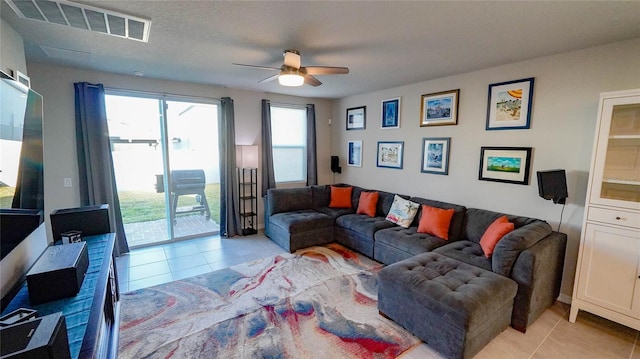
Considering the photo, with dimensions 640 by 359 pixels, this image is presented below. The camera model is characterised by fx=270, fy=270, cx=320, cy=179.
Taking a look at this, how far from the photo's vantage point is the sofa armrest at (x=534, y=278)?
224cm

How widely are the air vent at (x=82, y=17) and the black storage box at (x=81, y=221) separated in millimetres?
1506

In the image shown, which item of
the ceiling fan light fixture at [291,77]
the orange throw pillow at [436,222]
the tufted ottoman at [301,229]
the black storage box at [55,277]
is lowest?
the tufted ottoman at [301,229]

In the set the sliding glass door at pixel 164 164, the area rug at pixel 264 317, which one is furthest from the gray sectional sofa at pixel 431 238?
the sliding glass door at pixel 164 164

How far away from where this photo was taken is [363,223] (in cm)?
389

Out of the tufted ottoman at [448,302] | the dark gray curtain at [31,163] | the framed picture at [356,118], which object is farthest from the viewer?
the framed picture at [356,118]

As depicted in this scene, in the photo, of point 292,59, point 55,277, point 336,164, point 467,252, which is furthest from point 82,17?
point 336,164

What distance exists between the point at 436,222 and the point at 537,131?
1.44 m

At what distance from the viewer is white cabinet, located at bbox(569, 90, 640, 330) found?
2.13m

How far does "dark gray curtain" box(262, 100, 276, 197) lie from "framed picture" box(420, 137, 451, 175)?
2.60 m

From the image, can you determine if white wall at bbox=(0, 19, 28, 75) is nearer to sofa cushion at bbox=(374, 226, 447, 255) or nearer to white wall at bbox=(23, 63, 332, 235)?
white wall at bbox=(23, 63, 332, 235)

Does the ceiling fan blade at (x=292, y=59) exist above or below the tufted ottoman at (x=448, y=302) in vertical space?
above

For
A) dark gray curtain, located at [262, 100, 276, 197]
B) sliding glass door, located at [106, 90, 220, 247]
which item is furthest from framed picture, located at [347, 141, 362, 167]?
sliding glass door, located at [106, 90, 220, 247]

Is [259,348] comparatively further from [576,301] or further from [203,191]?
[203,191]

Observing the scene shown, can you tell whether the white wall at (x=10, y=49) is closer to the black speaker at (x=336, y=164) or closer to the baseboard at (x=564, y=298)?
the black speaker at (x=336, y=164)
